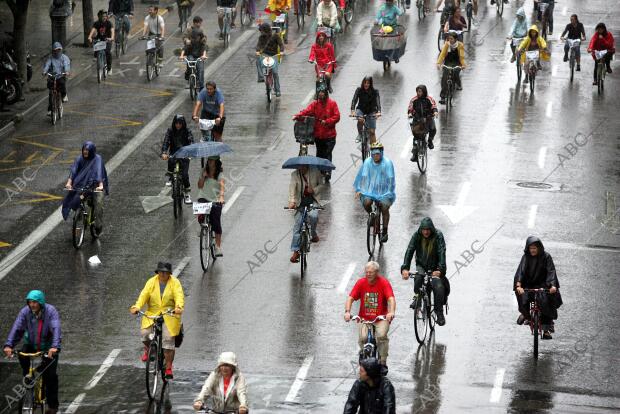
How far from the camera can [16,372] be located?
20.5 meters

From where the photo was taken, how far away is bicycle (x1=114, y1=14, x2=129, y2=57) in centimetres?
4322

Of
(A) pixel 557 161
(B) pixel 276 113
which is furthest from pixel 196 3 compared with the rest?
(A) pixel 557 161

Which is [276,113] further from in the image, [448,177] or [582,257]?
[582,257]

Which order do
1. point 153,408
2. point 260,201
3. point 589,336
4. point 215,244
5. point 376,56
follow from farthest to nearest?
1. point 376,56
2. point 260,201
3. point 215,244
4. point 589,336
5. point 153,408

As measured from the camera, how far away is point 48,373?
18141mm

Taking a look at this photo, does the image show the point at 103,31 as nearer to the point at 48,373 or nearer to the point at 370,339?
the point at 370,339

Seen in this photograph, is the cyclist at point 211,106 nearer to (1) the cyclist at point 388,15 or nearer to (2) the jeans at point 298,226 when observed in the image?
(2) the jeans at point 298,226

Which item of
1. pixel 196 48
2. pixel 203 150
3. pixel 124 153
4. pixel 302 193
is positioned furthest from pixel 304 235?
pixel 196 48

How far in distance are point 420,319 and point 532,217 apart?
24.2 ft

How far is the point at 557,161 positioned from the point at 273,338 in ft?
40.9

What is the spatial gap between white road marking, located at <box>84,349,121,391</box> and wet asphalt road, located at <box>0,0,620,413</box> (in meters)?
0.08

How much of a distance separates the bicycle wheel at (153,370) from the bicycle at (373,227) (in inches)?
281

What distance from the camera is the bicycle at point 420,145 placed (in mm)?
30828

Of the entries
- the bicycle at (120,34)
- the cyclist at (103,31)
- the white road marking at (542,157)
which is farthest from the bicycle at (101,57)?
the white road marking at (542,157)
